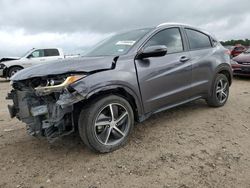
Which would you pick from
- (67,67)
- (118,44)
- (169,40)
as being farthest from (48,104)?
(169,40)

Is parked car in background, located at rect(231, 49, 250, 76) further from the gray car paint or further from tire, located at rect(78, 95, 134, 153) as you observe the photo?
tire, located at rect(78, 95, 134, 153)

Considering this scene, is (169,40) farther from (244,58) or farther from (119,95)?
(244,58)

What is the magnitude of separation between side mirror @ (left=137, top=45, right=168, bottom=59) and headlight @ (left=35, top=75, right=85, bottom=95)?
105cm

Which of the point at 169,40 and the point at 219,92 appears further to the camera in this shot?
the point at 219,92

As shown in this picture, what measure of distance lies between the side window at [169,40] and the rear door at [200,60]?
0.28 m

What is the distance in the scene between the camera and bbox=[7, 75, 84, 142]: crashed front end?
3500 millimetres

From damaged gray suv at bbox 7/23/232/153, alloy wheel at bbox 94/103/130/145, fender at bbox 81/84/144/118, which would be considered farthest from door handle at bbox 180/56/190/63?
alloy wheel at bbox 94/103/130/145

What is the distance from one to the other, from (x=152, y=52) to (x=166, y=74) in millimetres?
543

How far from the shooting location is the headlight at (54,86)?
349 centimetres

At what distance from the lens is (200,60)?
5.19 m

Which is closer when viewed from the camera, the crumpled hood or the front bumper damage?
the front bumper damage

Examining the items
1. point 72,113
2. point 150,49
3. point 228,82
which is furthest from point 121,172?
point 228,82

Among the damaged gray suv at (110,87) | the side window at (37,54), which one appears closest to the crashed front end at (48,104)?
the damaged gray suv at (110,87)

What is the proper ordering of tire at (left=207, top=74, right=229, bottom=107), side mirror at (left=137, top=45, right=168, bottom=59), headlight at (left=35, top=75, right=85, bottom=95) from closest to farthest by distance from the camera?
headlight at (left=35, top=75, right=85, bottom=95) < side mirror at (left=137, top=45, right=168, bottom=59) < tire at (left=207, top=74, right=229, bottom=107)
